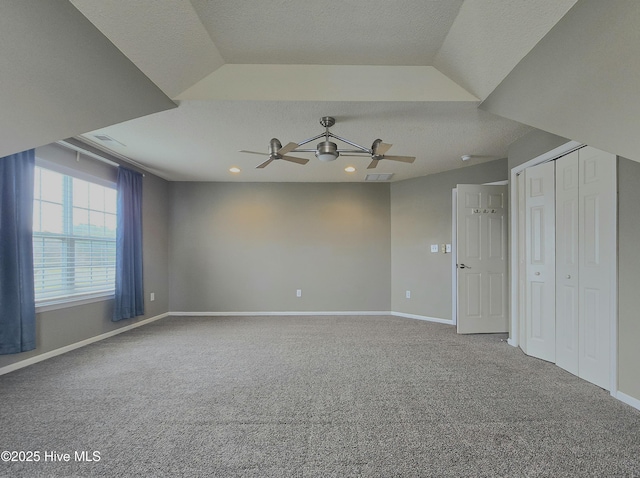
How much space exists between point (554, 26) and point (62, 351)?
5202 millimetres

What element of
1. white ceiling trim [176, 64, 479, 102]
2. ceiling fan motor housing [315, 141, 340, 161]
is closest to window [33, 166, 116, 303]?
white ceiling trim [176, 64, 479, 102]

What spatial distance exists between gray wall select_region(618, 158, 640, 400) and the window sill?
17.4 ft

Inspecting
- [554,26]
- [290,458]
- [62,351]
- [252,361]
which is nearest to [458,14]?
[554,26]

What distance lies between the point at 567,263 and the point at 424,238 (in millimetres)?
2212

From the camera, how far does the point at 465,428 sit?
6.01ft

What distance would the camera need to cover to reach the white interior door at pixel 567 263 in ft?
8.82

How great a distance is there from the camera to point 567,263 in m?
2.80

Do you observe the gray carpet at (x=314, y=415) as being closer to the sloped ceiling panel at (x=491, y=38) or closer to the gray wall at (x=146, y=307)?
the gray wall at (x=146, y=307)

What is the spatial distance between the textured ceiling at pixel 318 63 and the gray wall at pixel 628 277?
1089mm

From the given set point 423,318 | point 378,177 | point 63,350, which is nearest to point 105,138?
point 63,350

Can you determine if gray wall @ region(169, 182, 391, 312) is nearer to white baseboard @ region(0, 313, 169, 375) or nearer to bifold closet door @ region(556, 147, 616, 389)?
white baseboard @ region(0, 313, 169, 375)

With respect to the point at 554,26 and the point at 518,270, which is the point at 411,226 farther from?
the point at 554,26

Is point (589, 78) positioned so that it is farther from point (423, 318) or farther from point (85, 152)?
point (85, 152)

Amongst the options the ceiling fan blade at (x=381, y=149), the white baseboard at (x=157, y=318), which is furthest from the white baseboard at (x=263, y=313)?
the ceiling fan blade at (x=381, y=149)
